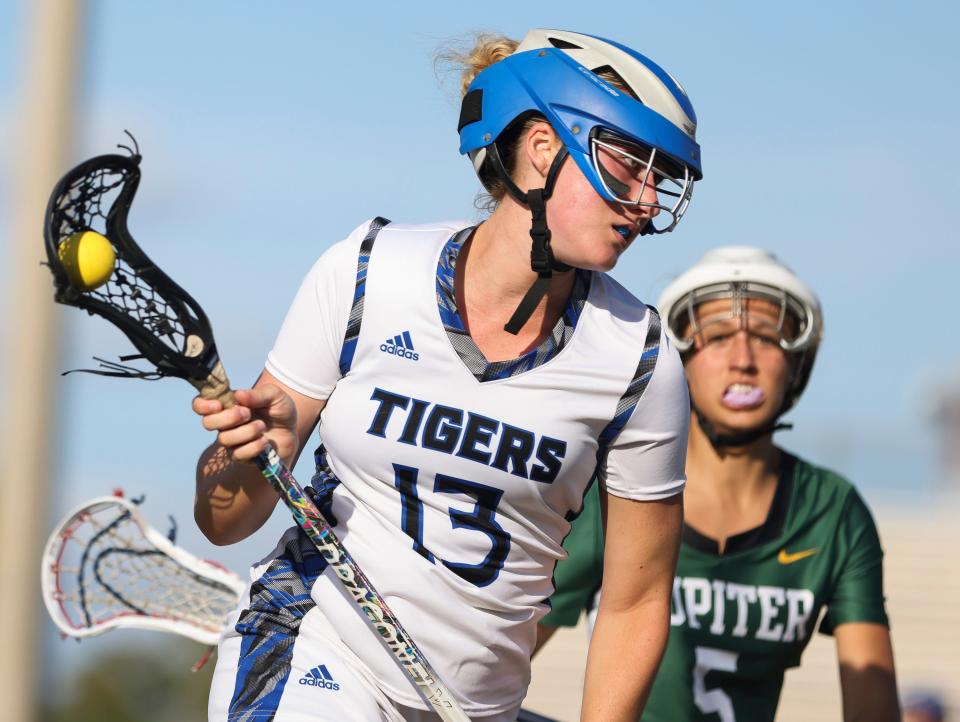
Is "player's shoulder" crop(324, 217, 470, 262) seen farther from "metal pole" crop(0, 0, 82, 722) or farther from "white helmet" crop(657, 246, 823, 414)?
"metal pole" crop(0, 0, 82, 722)

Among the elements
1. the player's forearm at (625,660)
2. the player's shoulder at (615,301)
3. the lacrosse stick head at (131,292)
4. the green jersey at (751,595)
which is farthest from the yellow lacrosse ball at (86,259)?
the green jersey at (751,595)

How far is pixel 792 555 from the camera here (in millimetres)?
5164

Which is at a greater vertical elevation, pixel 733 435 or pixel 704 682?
pixel 733 435

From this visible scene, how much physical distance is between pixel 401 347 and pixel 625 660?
0.92m

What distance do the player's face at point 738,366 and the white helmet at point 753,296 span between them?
0.03 metres

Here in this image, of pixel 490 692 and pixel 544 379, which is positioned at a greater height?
pixel 544 379

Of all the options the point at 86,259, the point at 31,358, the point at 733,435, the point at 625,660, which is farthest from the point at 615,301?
the point at 31,358

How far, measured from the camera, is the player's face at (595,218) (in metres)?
3.53

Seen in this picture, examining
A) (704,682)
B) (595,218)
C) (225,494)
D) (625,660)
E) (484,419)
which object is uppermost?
(595,218)

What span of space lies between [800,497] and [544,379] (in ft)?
6.43

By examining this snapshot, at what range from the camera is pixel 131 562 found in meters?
5.03

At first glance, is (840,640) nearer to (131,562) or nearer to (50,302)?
(131,562)

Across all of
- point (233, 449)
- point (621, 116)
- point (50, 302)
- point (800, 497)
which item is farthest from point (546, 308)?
point (50, 302)

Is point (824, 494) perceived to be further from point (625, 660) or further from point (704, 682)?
point (625, 660)
